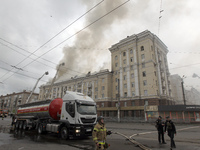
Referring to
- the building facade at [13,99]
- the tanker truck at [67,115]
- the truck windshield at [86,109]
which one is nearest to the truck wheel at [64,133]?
the tanker truck at [67,115]

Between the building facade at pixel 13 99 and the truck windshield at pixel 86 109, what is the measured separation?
78455 millimetres

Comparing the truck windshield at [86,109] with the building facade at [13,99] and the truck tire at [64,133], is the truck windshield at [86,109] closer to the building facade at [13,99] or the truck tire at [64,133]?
the truck tire at [64,133]

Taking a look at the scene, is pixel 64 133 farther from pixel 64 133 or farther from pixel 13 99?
pixel 13 99

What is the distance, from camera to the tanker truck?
9.77 m

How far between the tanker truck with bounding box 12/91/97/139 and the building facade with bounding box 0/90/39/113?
242 feet

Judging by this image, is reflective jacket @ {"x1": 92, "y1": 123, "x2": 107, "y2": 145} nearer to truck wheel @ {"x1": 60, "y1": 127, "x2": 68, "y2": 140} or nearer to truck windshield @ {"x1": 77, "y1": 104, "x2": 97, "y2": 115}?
truck windshield @ {"x1": 77, "y1": 104, "x2": 97, "y2": 115}

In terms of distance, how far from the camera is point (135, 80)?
41.4m

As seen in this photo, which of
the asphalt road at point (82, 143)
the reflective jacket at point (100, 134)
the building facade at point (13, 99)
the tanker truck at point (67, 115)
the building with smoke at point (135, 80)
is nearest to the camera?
the reflective jacket at point (100, 134)

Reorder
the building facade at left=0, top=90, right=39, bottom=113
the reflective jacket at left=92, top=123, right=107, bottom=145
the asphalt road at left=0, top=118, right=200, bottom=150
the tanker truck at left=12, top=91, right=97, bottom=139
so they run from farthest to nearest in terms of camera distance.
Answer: the building facade at left=0, top=90, right=39, bottom=113 < the tanker truck at left=12, top=91, right=97, bottom=139 < the asphalt road at left=0, top=118, right=200, bottom=150 < the reflective jacket at left=92, top=123, right=107, bottom=145

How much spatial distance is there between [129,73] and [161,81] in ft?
32.8

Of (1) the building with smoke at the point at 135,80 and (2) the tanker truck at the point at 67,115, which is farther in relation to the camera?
(1) the building with smoke at the point at 135,80

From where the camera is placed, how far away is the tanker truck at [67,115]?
9.77 meters

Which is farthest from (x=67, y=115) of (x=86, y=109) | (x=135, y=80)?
(x=135, y=80)

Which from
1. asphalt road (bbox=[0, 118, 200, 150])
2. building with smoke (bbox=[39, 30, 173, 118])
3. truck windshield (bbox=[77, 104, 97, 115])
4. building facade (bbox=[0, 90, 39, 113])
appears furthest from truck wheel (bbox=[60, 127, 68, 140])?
building facade (bbox=[0, 90, 39, 113])
